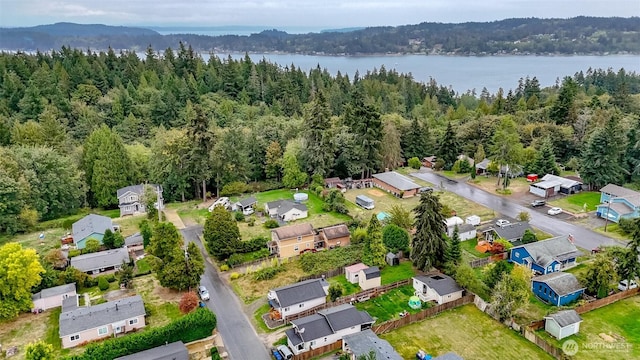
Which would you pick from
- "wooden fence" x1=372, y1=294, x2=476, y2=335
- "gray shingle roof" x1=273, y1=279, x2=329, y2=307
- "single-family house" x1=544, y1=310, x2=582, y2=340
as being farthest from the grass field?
"gray shingle roof" x1=273, y1=279, x2=329, y2=307

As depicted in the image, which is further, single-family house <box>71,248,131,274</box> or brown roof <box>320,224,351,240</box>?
brown roof <box>320,224,351,240</box>

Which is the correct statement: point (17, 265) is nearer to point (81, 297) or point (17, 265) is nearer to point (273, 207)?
point (81, 297)

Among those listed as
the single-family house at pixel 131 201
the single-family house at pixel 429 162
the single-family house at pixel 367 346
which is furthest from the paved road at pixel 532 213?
the single-family house at pixel 131 201

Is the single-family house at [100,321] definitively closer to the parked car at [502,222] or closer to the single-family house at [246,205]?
the single-family house at [246,205]

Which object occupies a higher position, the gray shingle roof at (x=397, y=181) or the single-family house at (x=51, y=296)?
the gray shingle roof at (x=397, y=181)

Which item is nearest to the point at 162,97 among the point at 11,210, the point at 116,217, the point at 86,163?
the point at 86,163

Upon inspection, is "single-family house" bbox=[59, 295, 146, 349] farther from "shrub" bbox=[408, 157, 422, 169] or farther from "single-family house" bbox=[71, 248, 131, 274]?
"shrub" bbox=[408, 157, 422, 169]
